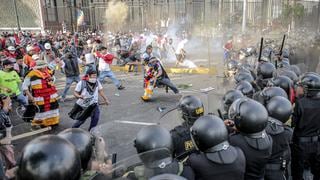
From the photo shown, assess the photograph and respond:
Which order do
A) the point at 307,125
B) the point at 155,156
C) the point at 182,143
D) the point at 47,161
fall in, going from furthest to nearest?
the point at 307,125 < the point at 182,143 < the point at 155,156 < the point at 47,161

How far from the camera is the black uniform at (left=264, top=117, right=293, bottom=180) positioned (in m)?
3.63

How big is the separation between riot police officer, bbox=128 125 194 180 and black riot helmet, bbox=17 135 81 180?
0.44 metres

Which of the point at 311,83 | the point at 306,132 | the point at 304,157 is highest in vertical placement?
the point at 311,83

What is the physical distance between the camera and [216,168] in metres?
2.63

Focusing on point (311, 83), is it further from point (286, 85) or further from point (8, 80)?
point (8, 80)

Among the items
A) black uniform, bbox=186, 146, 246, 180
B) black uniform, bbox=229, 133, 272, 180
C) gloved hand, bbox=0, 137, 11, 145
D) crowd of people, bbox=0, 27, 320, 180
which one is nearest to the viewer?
crowd of people, bbox=0, 27, 320, 180

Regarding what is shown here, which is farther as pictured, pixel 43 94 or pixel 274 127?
pixel 43 94

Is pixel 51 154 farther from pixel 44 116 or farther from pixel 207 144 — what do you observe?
pixel 44 116

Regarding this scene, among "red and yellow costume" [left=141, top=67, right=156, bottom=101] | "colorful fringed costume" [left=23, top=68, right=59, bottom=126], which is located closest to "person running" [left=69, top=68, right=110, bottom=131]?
"colorful fringed costume" [left=23, top=68, right=59, bottom=126]

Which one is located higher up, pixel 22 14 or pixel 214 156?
pixel 22 14

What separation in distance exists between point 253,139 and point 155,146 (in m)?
1.23

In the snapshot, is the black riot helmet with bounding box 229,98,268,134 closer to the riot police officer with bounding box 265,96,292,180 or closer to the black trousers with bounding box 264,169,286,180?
the riot police officer with bounding box 265,96,292,180

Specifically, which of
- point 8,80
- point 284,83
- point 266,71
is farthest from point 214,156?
point 8,80

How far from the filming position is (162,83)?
33.1 ft
